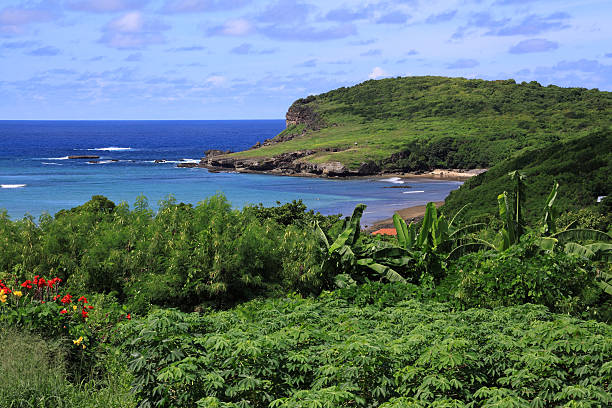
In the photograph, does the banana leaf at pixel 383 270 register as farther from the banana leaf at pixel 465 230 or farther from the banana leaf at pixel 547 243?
the banana leaf at pixel 547 243

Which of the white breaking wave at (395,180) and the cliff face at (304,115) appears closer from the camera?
the white breaking wave at (395,180)

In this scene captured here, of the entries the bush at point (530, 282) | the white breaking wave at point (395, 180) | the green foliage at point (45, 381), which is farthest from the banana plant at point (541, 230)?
the white breaking wave at point (395, 180)

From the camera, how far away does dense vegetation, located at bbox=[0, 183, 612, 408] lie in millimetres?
5422

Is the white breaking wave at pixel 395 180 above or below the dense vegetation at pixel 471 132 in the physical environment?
below

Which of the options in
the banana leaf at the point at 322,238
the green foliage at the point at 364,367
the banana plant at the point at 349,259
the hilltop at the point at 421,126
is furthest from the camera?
the hilltop at the point at 421,126

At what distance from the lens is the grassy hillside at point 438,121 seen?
107250mm

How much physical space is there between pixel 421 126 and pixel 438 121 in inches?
258

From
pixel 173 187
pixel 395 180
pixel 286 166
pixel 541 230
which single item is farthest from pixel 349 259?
pixel 286 166

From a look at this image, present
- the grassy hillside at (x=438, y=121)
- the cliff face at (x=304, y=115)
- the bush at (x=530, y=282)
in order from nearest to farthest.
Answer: the bush at (x=530, y=282) → the grassy hillside at (x=438, y=121) → the cliff face at (x=304, y=115)

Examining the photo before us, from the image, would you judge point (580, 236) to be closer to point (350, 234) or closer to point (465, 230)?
point (465, 230)

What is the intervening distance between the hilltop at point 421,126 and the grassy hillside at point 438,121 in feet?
0.65

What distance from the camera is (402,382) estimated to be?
545cm

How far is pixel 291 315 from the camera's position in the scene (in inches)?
278

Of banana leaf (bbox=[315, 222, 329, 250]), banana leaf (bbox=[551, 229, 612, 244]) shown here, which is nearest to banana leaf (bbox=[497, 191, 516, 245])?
banana leaf (bbox=[551, 229, 612, 244])
